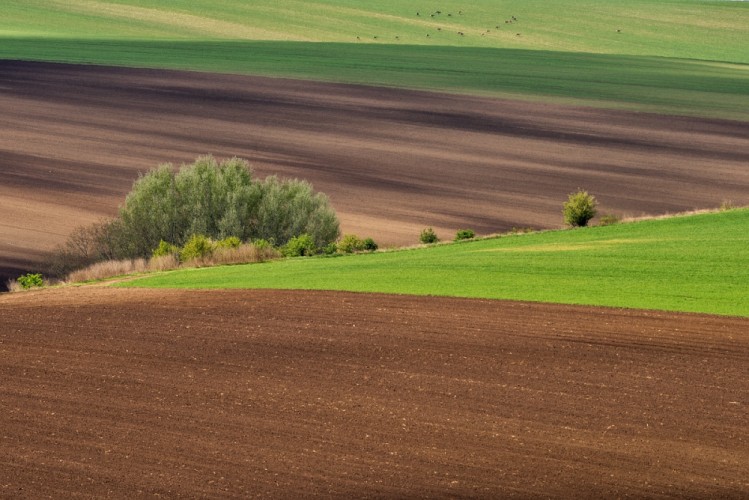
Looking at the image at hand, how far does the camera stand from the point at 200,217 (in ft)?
154

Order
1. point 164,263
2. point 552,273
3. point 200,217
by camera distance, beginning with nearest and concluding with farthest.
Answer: point 552,273
point 164,263
point 200,217

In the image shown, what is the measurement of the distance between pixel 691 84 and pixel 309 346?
280 ft

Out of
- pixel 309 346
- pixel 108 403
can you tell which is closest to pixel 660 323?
pixel 309 346

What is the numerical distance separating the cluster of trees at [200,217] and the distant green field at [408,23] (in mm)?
74388

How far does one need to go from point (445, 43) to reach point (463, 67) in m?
23.5

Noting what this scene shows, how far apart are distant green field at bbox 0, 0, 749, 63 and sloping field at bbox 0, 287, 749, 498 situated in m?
99.0

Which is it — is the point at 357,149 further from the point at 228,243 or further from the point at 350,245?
the point at 228,243

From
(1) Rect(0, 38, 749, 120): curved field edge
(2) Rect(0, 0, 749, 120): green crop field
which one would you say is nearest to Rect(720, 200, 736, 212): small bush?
(1) Rect(0, 38, 749, 120): curved field edge

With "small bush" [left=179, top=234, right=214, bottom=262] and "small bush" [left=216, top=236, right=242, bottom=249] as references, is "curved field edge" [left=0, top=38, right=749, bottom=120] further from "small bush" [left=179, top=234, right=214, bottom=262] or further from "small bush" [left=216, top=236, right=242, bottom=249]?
"small bush" [left=179, top=234, right=214, bottom=262]

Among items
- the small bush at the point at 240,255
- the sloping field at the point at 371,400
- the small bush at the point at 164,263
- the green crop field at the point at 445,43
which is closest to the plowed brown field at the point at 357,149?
the green crop field at the point at 445,43

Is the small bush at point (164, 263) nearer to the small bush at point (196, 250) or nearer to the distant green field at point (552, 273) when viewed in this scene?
the small bush at point (196, 250)

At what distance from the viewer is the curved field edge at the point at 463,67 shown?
94875mm

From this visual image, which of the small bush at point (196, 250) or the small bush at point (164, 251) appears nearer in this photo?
the small bush at point (196, 250)

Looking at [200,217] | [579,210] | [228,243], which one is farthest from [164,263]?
[579,210]
